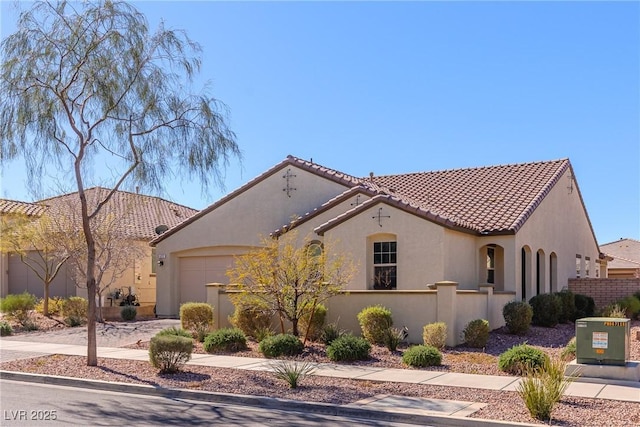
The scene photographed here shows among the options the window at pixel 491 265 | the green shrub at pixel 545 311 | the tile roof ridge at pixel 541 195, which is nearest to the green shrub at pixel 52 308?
the window at pixel 491 265

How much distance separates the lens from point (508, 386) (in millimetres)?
12664

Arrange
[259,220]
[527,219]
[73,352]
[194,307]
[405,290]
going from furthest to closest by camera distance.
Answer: [259,220] → [527,219] → [194,307] → [405,290] → [73,352]

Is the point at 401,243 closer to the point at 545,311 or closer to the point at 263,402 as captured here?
the point at 545,311

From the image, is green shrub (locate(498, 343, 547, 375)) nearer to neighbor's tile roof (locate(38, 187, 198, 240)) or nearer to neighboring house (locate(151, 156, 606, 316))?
neighboring house (locate(151, 156, 606, 316))

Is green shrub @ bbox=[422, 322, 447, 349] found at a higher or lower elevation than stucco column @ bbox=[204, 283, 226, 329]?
lower

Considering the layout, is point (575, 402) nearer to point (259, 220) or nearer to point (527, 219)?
point (527, 219)

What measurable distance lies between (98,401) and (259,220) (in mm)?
15155

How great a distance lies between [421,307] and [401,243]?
9.38 ft

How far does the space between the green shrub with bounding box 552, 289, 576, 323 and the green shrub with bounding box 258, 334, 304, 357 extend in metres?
11.8

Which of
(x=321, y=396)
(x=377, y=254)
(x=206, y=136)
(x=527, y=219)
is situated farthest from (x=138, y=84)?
(x=527, y=219)

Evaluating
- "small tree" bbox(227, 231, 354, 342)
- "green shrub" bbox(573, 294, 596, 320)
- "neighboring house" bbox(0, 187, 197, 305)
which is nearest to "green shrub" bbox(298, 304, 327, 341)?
"small tree" bbox(227, 231, 354, 342)

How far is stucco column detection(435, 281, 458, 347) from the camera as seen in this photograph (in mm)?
17906

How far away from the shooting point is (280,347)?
663 inches

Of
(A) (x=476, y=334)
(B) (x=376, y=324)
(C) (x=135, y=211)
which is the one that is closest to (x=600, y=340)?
(A) (x=476, y=334)
